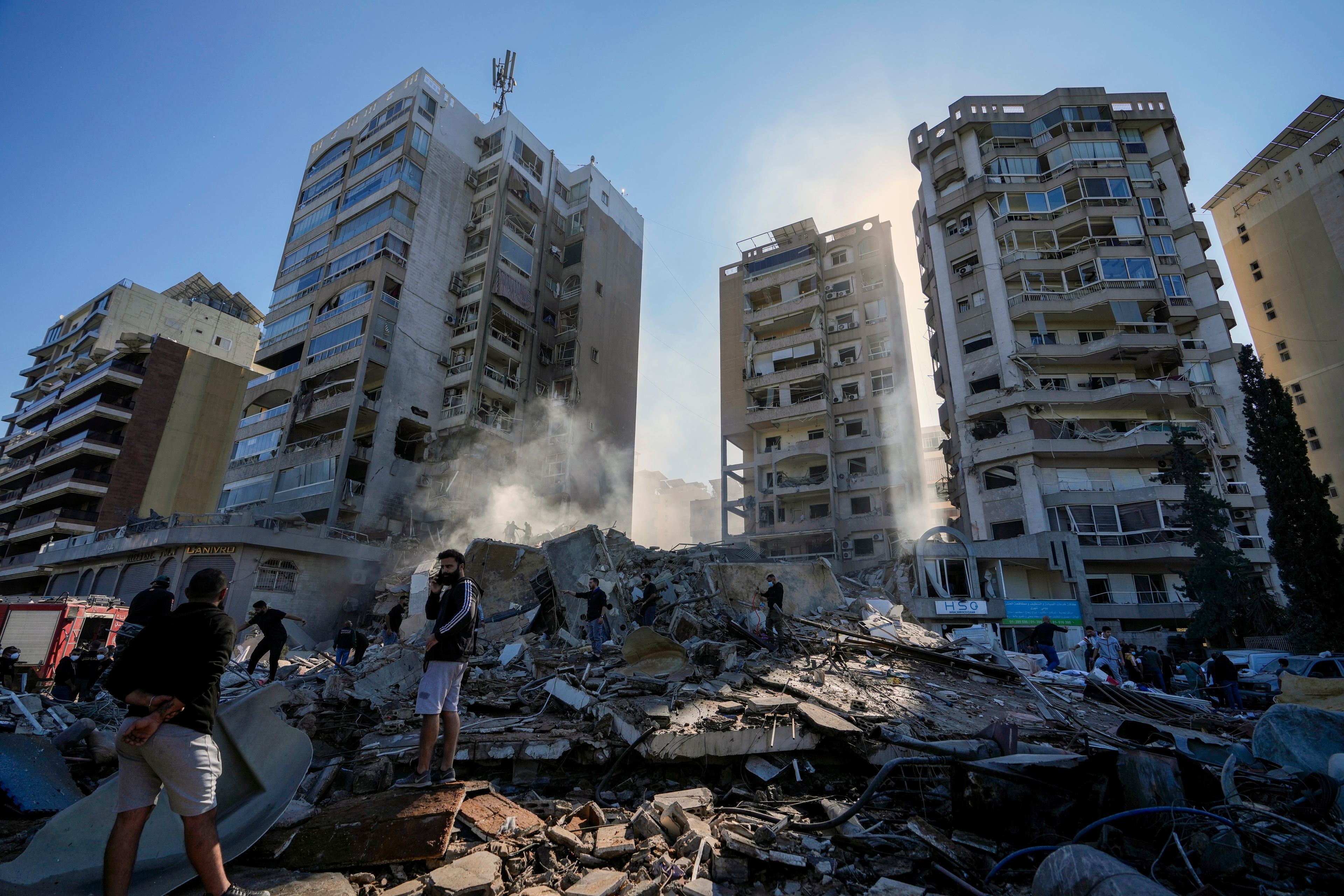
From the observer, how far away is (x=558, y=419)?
37.8m

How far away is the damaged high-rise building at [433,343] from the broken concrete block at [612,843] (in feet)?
90.6

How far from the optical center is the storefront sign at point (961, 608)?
24.1 metres

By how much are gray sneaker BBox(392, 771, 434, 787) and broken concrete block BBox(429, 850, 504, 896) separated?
36.1 inches

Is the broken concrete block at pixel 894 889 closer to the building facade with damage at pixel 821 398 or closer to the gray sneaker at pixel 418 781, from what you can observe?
the gray sneaker at pixel 418 781

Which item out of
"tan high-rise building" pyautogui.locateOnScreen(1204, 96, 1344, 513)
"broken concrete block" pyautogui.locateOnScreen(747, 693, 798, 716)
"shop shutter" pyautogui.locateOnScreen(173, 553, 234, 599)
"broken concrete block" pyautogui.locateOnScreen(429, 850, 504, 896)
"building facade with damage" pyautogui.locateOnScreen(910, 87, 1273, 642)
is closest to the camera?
"broken concrete block" pyautogui.locateOnScreen(429, 850, 504, 896)

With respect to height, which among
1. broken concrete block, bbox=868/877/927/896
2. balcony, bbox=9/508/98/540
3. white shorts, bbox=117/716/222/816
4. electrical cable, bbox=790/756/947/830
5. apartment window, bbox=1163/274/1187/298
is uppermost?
apartment window, bbox=1163/274/1187/298

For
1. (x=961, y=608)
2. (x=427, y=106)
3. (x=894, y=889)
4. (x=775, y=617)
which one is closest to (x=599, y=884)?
(x=894, y=889)

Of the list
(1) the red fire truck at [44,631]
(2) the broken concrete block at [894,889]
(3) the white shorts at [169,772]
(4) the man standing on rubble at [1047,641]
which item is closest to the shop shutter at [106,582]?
(1) the red fire truck at [44,631]

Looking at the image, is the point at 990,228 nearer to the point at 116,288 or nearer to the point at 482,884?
the point at 482,884

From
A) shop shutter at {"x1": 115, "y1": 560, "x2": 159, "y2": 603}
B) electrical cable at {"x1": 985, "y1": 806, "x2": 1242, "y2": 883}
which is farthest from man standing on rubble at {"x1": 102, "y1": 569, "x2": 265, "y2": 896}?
shop shutter at {"x1": 115, "y1": 560, "x2": 159, "y2": 603}

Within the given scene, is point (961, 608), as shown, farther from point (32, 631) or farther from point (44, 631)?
point (32, 631)

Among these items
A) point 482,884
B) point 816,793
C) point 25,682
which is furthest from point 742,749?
point 25,682

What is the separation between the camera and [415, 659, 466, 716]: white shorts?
4.63 meters

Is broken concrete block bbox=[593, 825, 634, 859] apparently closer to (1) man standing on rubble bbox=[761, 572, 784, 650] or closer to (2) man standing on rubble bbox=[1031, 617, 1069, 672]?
(1) man standing on rubble bbox=[761, 572, 784, 650]
